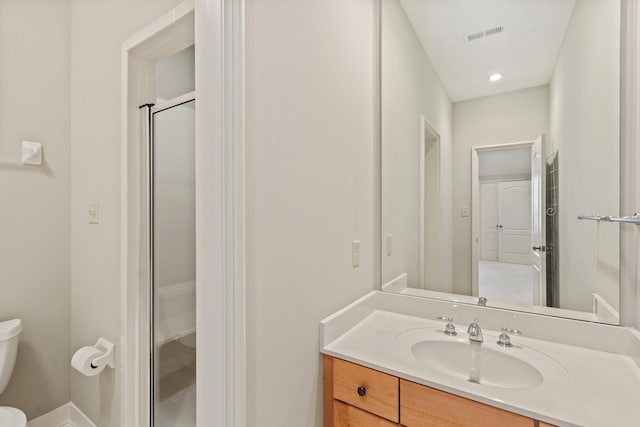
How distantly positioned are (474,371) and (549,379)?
25 cm

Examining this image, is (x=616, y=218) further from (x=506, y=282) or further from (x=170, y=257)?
(x=170, y=257)

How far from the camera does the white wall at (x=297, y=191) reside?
86 centimetres

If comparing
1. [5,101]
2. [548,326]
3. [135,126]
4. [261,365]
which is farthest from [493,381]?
[5,101]

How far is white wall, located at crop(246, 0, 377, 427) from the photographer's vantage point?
856 millimetres

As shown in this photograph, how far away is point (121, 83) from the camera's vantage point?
1420 millimetres

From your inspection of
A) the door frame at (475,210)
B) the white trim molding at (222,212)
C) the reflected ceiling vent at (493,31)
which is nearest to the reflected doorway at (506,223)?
the door frame at (475,210)

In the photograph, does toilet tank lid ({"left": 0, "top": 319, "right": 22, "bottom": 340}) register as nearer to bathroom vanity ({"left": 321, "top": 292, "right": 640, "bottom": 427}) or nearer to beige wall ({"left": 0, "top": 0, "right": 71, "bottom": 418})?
beige wall ({"left": 0, "top": 0, "right": 71, "bottom": 418})

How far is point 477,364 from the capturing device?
1.13 m

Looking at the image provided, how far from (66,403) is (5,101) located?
181 centimetres

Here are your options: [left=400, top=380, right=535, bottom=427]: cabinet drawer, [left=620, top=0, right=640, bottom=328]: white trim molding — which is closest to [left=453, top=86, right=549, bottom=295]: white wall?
[left=620, top=0, right=640, bottom=328]: white trim molding

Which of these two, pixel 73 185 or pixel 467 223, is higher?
pixel 73 185

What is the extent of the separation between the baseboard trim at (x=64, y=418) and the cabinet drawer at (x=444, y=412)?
187 cm

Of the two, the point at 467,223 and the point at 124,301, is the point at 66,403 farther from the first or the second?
the point at 467,223

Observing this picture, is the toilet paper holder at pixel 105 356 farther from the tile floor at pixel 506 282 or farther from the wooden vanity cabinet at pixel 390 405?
the tile floor at pixel 506 282
